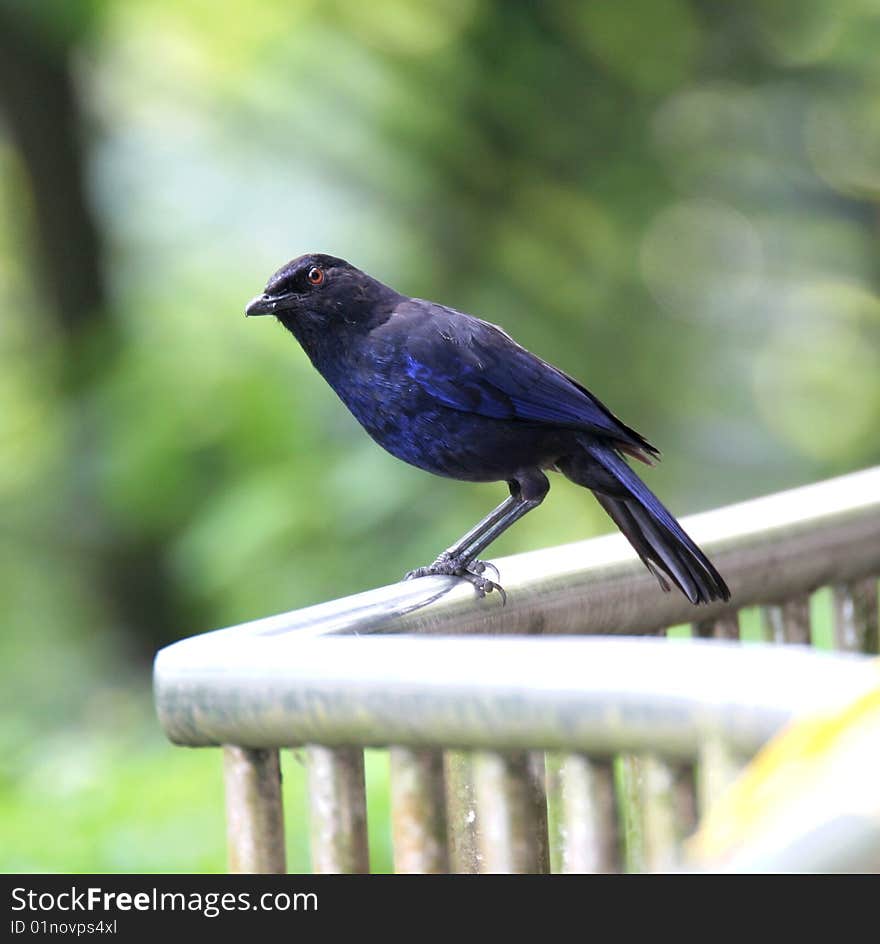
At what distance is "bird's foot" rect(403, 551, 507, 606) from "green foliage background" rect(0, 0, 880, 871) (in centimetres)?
317

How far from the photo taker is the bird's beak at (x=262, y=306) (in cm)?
324

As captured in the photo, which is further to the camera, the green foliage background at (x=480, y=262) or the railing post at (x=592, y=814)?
the green foliage background at (x=480, y=262)

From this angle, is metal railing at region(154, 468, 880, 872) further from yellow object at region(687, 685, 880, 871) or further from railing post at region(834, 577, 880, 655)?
railing post at region(834, 577, 880, 655)

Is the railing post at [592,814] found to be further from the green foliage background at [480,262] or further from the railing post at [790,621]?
the green foliage background at [480,262]

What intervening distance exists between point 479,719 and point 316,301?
2156 millimetres

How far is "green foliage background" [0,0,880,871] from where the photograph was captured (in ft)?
21.8

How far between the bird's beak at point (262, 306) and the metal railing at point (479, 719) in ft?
4.71

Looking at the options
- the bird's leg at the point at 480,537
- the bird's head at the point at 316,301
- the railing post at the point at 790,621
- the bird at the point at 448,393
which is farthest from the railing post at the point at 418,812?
the bird's head at the point at 316,301

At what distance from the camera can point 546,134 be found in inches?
265

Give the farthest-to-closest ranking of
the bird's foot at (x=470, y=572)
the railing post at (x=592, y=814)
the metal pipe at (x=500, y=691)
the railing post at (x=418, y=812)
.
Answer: the bird's foot at (x=470, y=572) → the railing post at (x=418, y=812) → the railing post at (x=592, y=814) → the metal pipe at (x=500, y=691)

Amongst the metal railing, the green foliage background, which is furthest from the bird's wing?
the green foliage background

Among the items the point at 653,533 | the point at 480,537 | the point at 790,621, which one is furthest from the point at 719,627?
the point at 480,537

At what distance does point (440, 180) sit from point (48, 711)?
4106 millimetres
